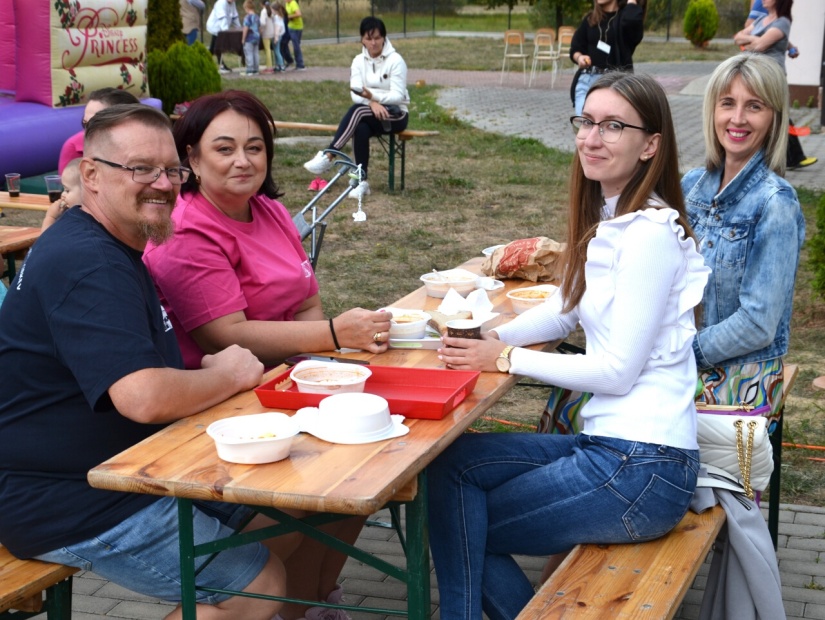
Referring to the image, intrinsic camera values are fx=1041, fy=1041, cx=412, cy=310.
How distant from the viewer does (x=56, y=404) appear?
2.49 metres

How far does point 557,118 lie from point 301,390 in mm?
14634

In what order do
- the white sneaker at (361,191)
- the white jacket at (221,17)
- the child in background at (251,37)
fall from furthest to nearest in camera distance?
the white jacket at (221,17)
the child in background at (251,37)
the white sneaker at (361,191)

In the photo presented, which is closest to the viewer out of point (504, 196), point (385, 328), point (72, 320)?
point (72, 320)

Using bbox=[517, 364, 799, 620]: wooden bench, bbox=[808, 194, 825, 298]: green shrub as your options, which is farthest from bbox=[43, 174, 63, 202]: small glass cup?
bbox=[808, 194, 825, 298]: green shrub

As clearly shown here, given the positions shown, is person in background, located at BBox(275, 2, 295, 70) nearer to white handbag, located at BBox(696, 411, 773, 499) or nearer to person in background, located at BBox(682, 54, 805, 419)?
person in background, located at BBox(682, 54, 805, 419)

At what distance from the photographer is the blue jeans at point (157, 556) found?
2502mm

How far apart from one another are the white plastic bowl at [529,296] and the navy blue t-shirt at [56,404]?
55.6 inches

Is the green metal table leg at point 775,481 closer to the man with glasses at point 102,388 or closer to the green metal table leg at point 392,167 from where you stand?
the man with glasses at point 102,388

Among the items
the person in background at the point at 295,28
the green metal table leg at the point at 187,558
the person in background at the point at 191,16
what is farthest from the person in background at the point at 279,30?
the green metal table leg at the point at 187,558

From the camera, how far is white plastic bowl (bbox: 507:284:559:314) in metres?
3.50

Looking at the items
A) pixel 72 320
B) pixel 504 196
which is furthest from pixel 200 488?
pixel 504 196

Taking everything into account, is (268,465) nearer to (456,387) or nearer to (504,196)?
(456,387)

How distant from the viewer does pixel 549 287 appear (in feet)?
12.4

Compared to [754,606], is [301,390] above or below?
above
